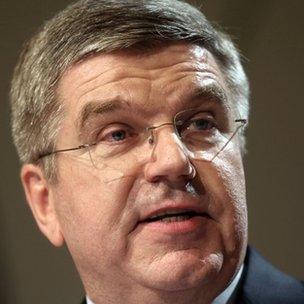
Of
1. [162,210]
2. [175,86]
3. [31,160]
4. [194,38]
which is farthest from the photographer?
[31,160]

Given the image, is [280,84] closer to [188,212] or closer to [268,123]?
[268,123]

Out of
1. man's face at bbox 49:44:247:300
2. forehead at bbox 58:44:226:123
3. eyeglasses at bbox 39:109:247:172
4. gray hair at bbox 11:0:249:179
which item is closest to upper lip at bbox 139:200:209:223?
man's face at bbox 49:44:247:300

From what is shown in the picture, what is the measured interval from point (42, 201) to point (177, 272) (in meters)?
0.51

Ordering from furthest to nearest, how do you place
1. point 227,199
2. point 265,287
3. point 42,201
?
1. point 42,201
2. point 265,287
3. point 227,199

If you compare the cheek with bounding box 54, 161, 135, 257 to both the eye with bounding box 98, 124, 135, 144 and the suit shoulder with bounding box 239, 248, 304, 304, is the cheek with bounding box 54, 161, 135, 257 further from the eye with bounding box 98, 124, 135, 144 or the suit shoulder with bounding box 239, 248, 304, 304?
the suit shoulder with bounding box 239, 248, 304, 304

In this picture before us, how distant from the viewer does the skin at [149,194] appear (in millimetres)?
1238

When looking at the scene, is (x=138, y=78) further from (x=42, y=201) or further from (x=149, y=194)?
(x=42, y=201)

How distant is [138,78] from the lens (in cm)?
133

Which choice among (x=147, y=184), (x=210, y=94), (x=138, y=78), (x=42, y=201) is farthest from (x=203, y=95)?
(x=42, y=201)

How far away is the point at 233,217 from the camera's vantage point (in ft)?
4.36

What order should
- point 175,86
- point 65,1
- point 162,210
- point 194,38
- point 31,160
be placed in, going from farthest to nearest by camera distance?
point 65,1 → point 31,160 → point 194,38 → point 175,86 → point 162,210

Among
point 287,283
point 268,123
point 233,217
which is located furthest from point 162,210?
point 268,123

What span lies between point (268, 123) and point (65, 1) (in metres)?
0.82

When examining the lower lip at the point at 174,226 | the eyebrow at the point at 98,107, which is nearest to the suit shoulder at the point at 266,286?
the lower lip at the point at 174,226
